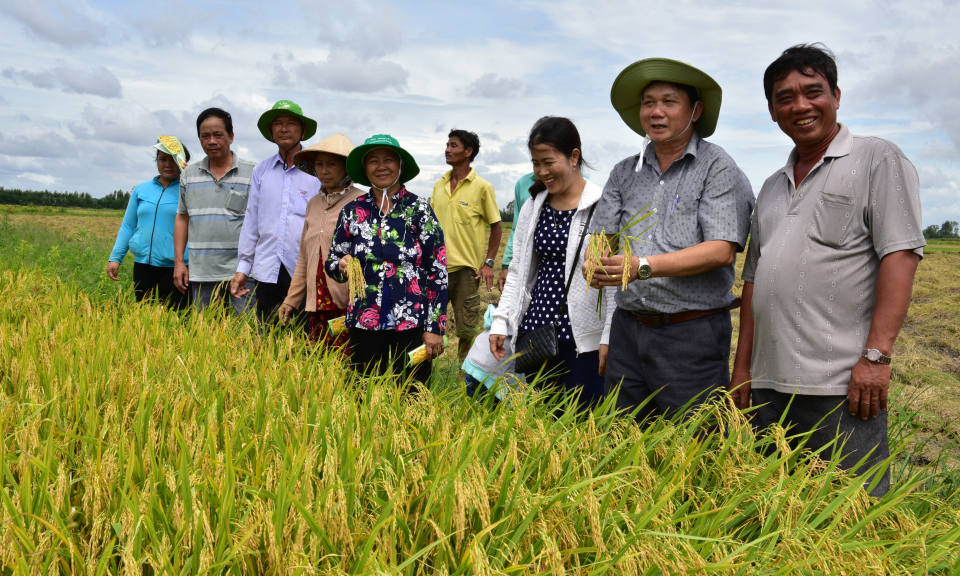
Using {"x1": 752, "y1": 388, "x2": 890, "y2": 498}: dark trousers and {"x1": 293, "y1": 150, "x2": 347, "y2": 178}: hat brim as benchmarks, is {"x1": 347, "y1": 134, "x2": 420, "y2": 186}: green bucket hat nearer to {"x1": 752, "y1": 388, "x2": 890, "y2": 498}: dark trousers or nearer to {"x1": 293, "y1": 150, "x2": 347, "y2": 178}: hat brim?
{"x1": 293, "y1": 150, "x2": 347, "y2": 178}: hat brim

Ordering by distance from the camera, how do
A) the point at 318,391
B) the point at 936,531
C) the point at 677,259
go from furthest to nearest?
the point at 318,391
the point at 677,259
the point at 936,531

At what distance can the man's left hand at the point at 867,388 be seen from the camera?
6.43ft

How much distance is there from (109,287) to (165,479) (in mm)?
5884

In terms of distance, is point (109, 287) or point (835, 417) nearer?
point (835, 417)

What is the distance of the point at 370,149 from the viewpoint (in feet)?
11.4

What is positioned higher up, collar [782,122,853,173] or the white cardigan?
collar [782,122,853,173]

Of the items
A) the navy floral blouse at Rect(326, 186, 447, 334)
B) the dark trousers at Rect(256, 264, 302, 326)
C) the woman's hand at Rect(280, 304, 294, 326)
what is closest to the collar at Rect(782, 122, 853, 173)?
the navy floral blouse at Rect(326, 186, 447, 334)

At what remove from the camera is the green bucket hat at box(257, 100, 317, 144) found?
433 centimetres

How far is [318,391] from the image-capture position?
8.64 ft

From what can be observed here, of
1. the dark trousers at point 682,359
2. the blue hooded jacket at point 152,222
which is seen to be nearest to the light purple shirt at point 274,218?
the blue hooded jacket at point 152,222

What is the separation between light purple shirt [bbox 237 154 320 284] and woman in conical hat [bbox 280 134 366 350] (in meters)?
0.27

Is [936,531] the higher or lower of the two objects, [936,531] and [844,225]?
the lower

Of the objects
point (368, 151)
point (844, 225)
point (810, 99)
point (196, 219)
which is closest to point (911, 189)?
point (844, 225)

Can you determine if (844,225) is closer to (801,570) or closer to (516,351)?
(801,570)
